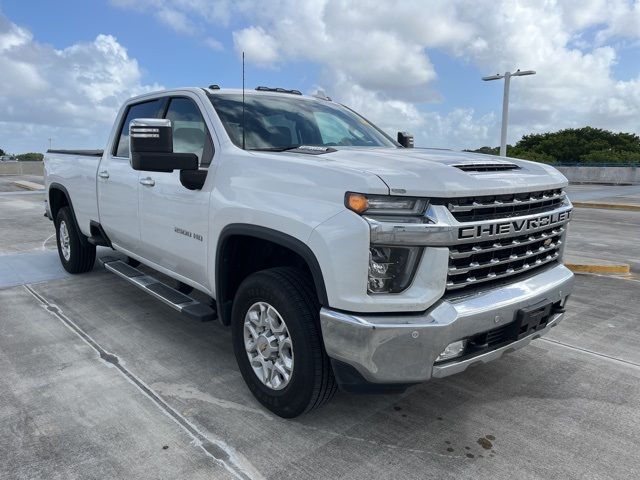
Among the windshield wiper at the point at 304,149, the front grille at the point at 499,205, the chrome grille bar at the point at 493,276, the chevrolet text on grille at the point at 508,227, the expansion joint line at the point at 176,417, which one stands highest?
the windshield wiper at the point at 304,149

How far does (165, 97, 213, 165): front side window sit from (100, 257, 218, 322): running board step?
1.02 m

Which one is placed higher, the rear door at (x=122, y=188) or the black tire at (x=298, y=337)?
the rear door at (x=122, y=188)

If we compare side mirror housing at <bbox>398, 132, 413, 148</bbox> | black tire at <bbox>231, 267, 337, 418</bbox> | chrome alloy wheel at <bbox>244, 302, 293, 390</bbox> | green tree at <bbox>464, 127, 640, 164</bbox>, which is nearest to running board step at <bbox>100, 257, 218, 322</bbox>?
chrome alloy wheel at <bbox>244, 302, 293, 390</bbox>

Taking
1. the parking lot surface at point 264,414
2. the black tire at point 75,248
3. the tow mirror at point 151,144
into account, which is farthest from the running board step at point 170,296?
the black tire at point 75,248

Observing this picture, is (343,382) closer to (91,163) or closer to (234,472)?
(234,472)

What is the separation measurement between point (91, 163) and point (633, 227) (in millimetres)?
11348

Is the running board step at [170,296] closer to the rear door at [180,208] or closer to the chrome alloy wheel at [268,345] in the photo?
the rear door at [180,208]

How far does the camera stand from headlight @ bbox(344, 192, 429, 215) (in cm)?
247

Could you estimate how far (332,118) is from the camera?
4363 mm

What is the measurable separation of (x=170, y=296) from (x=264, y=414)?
1335 millimetres

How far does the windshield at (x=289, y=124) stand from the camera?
3633 millimetres

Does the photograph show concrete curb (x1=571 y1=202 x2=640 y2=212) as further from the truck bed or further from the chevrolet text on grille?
the truck bed

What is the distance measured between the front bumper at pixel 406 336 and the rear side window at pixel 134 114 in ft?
9.44

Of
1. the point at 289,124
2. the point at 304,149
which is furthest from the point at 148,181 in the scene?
the point at 304,149
